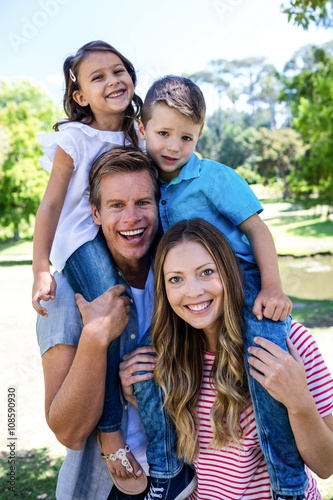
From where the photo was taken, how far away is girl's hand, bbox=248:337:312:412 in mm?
2033

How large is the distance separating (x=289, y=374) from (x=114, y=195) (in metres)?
1.07

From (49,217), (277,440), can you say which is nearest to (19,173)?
(49,217)

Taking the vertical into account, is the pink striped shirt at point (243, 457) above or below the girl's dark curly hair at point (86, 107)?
below

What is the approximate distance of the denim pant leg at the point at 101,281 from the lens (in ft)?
7.99

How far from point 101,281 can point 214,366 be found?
64 cm

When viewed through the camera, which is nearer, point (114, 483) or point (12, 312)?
point (114, 483)

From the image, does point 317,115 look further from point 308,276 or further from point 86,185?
point 86,185

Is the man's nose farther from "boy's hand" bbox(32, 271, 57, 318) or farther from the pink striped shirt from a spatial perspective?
the pink striped shirt

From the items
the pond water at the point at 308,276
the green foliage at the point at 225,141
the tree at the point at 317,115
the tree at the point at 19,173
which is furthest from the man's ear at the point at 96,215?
the green foliage at the point at 225,141

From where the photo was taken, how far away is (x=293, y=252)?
23984mm

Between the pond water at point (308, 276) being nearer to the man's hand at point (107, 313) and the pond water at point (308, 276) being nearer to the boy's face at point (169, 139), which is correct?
the boy's face at point (169, 139)

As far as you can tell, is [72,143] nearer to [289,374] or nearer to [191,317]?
[191,317]

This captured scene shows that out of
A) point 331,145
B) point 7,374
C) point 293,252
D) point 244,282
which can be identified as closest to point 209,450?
point 244,282

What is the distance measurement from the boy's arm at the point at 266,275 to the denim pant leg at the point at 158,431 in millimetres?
559
